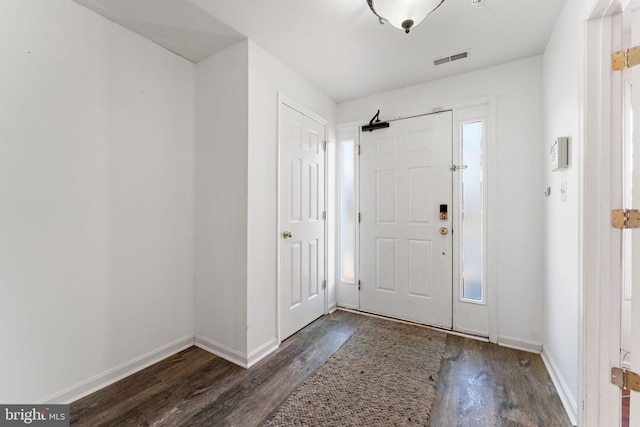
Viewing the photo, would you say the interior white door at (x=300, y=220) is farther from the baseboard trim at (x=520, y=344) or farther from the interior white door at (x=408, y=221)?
the baseboard trim at (x=520, y=344)

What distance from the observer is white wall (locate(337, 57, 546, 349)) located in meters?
2.24

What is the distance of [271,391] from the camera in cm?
177

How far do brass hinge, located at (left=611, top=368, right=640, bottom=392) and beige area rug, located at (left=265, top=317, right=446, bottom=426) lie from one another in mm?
906

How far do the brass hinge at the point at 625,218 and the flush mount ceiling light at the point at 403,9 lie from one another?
4.50ft

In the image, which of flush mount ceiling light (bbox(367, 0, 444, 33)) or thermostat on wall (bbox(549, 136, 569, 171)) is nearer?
flush mount ceiling light (bbox(367, 0, 444, 33))

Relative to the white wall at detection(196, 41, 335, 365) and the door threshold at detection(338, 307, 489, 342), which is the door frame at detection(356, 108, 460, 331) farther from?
the white wall at detection(196, 41, 335, 365)

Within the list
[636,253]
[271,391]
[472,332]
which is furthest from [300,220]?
[636,253]

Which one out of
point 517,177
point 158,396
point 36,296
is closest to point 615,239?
point 517,177

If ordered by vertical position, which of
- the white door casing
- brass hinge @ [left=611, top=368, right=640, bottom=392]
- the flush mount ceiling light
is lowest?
brass hinge @ [left=611, top=368, right=640, bottom=392]

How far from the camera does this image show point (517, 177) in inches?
91.3

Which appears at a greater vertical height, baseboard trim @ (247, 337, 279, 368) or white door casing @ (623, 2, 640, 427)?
white door casing @ (623, 2, 640, 427)

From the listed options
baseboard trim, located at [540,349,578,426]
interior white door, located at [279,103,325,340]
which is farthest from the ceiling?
baseboard trim, located at [540,349,578,426]

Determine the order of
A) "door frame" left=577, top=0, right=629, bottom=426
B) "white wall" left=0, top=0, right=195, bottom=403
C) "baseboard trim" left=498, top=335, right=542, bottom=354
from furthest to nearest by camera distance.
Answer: "baseboard trim" left=498, top=335, right=542, bottom=354 < "white wall" left=0, top=0, right=195, bottom=403 < "door frame" left=577, top=0, right=629, bottom=426

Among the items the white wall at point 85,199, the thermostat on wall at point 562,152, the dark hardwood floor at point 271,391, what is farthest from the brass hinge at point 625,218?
the white wall at point 85,199
